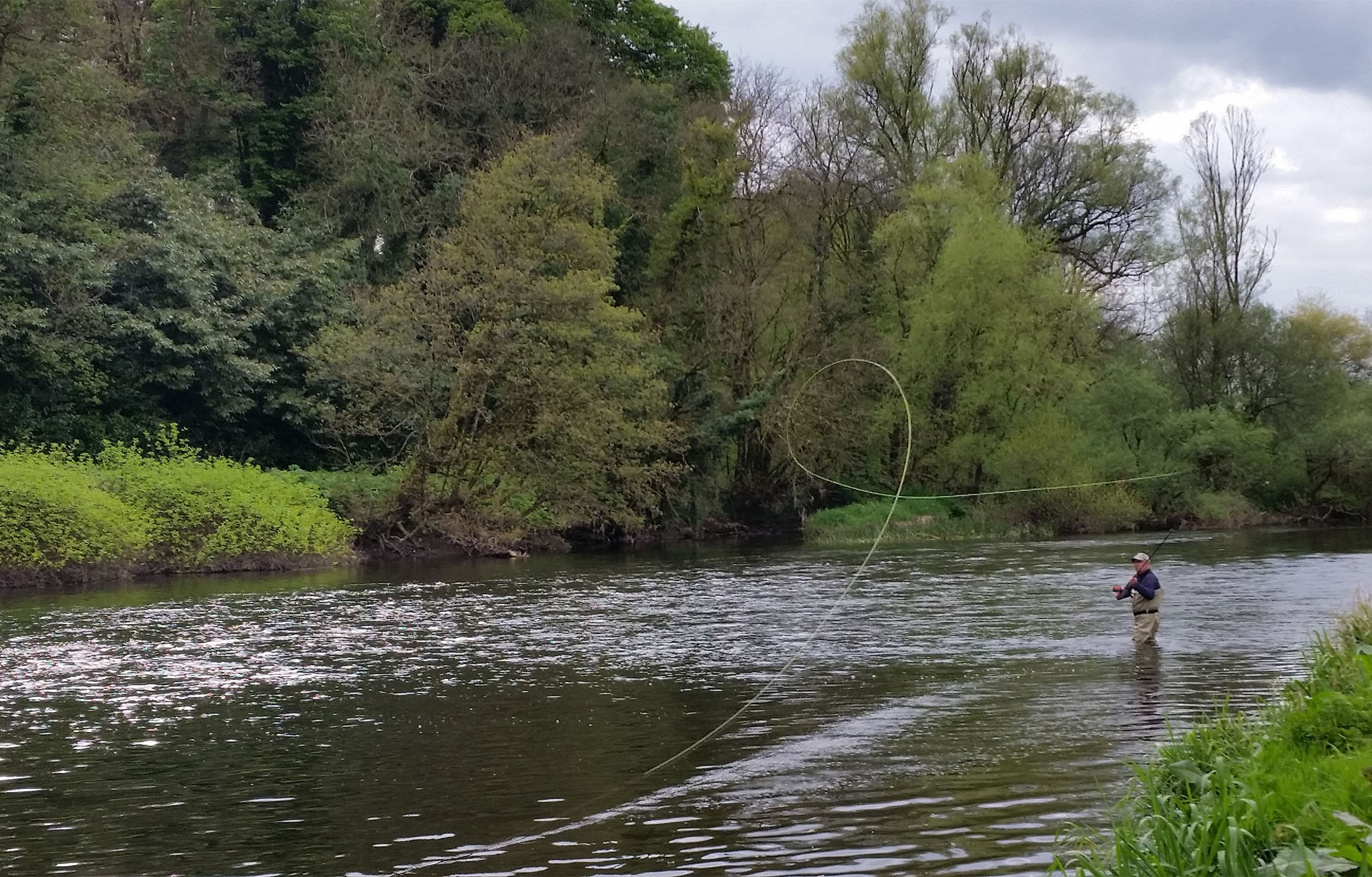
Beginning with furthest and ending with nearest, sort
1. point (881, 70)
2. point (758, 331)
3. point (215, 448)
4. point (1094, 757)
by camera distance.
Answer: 1. point (881, 70)
2. point (758, 331)
3. point (215, 448)
4. point (1094, 757)

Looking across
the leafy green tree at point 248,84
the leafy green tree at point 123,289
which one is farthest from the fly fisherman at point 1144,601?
the leafy green tree at point 248,84

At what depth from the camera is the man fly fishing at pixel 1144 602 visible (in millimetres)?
16906

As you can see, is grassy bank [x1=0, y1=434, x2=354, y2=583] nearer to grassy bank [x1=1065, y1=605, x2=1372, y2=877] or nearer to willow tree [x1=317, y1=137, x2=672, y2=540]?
willow tree [x1=317, y1=137, x2=672, y2=540]

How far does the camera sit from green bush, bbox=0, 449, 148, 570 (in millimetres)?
29719

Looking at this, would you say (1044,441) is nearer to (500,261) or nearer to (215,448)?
(500,261)

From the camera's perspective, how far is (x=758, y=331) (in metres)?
51.2

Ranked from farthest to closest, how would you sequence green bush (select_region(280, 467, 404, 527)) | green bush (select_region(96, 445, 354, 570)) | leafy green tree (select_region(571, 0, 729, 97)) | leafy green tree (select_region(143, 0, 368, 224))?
leafy green tree (select_region(571, 0, 729, 97)), leafy green tree (select_region(143, 0, 368, 224)), green bush (select_region(280, 467, 404, 527)), green bush (select_region(96, 445, 354, 570))

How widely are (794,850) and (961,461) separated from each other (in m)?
42.7

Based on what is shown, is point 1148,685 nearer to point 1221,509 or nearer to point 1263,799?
point 1263,799

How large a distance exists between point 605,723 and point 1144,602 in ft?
25.9

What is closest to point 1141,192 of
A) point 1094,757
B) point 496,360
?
point 496,360

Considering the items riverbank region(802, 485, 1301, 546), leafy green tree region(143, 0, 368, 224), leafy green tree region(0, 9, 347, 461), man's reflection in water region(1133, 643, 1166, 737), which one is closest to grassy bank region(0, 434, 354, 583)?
leafy green tree region(0, 9, 347, 461)

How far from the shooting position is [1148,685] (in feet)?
46.1

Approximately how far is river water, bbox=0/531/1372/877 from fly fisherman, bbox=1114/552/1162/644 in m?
0.28
